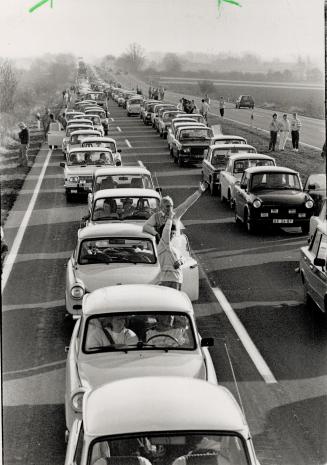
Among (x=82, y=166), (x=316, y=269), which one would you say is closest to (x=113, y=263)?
(x=316, y=269)

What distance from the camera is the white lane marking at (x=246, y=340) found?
9.44 metres

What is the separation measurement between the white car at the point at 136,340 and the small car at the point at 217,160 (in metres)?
15.1

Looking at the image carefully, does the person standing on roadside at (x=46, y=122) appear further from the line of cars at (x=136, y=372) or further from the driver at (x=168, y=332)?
the driver at (x=168, y=332)

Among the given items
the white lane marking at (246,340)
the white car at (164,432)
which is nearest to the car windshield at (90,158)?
the white lane marking at (246,340)

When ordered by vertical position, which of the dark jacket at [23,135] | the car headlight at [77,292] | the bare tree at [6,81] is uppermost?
the bare tree at [6,81]

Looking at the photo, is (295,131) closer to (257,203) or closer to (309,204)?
(309,204)

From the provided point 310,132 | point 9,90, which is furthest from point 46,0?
point 310,132

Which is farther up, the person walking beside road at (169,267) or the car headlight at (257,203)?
the person walking beside road at (169,267)

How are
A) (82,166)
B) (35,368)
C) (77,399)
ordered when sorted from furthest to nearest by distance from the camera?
(82,166), (35,368), (77,399)

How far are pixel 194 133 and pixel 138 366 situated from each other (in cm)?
2383

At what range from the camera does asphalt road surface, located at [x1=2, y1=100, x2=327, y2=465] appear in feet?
25.8

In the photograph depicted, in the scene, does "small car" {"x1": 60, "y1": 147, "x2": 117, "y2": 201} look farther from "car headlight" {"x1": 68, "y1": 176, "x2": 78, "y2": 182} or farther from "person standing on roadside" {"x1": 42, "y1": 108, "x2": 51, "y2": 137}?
"person standing on roadside" {"x1": 42, "y1": 108, "x2": 51, "y2": 137}

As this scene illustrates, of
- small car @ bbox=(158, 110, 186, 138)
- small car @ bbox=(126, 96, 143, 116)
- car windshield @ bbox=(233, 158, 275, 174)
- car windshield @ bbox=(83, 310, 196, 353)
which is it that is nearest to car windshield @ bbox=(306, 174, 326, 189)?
car windshield @ bbox=(233, 158, 275, 174)

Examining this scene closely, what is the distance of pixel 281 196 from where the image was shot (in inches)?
713
